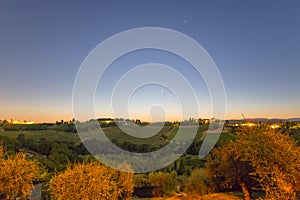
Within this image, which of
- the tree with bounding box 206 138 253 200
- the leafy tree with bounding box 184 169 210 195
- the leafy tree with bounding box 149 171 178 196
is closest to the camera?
the tree with bounding box 206 138 253 200

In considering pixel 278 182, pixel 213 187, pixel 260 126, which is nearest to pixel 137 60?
pixel 213 187

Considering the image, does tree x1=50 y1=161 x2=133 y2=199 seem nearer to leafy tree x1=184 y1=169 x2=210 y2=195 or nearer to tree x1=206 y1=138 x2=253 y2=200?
tree x1=206 y1=138 x2=253 y2=200

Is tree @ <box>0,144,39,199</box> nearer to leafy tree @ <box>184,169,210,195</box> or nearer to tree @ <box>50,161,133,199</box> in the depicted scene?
tree @ <box>50,161,133,199</box>

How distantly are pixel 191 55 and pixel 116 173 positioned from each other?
65.5 feet

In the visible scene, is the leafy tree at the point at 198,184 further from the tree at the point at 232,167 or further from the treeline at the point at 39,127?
the treeline at the point at 39,127

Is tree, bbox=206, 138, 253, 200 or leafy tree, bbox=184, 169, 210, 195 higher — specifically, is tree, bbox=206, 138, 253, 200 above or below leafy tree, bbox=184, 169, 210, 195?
above

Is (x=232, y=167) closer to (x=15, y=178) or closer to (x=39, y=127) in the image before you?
(x=15, y=178)

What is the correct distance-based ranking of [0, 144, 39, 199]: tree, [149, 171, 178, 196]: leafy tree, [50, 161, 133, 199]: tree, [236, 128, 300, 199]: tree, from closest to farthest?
1. [236, 128, 300, 199]: tree
2. [50, 161, 133, 199]: tree
3. [0, 144, 39, 199]: tree
4. [149, 171, 178, 196]: leafy tree

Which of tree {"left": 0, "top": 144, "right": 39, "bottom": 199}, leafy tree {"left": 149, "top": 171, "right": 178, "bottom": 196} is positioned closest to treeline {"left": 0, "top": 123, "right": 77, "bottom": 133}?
leafy tree {"left": 149, "top": 171, "right": 178, "bottom": 196}

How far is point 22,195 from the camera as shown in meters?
20.2

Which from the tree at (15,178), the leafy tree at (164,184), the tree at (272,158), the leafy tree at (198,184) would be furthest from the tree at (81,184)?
the leafy tree at (164,184)

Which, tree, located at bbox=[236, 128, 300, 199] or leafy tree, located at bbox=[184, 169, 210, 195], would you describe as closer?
tree, located at bbox=[236, 128, 300, 199]

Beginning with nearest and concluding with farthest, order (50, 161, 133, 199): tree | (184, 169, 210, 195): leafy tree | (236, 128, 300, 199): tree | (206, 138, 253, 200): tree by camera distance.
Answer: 1. (236, 128, 300, 199): tree
2. (50, 161, 133, 199): tree
3. (206, 138, 253, 200): tree
4. (184, 169, 210, 195): leafy tree

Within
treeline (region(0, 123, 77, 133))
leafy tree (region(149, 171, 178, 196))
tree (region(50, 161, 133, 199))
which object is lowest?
leafy tree (region(149, 171, 178, 196))
